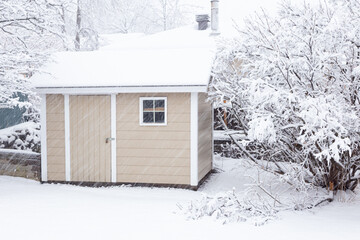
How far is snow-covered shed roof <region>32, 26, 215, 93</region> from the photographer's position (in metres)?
9.80

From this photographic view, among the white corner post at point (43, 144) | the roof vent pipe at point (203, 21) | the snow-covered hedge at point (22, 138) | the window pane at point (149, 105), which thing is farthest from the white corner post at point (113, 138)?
the roof vent pipe at point (203, 21)

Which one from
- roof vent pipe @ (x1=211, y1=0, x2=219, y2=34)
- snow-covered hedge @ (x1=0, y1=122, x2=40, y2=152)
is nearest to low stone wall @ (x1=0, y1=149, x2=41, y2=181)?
snow-covered hedge @ (x1=0, y1=122, x2=40, y2=152)

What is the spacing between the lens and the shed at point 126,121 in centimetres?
996

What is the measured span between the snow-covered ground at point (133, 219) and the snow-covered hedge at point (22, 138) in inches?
183

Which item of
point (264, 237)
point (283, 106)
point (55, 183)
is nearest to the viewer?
point (264, 237)

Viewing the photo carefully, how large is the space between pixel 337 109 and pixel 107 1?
17.7 m

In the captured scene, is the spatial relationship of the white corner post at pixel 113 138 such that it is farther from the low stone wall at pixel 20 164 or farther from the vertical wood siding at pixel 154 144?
the low stone wall at pixel 20 164

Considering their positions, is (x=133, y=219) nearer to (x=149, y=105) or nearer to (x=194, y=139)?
(x=194, y=139)

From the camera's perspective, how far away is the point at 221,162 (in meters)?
14.0

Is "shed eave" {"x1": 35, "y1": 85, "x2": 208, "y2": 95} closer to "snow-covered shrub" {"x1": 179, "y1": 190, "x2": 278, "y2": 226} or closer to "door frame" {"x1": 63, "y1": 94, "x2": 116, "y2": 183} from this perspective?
"door frame" {"x1": 63, "y1": 94, "x2": 116, "y2": 183}

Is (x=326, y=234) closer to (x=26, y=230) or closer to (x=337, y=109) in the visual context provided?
(x=337, y=109)

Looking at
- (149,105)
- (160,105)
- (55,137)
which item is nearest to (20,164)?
(55,137)

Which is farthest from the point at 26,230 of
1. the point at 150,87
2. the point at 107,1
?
the point at 107,1

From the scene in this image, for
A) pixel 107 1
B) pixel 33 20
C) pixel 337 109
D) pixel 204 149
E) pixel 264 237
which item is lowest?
pixel 264 237
